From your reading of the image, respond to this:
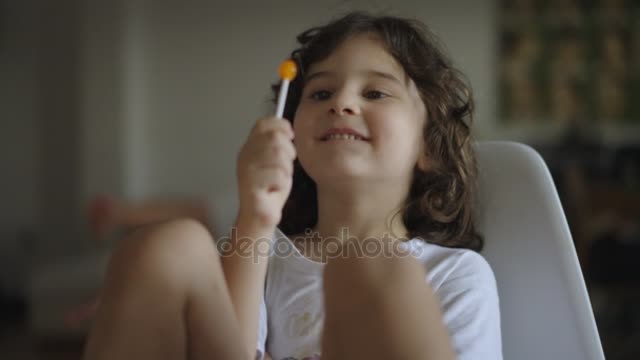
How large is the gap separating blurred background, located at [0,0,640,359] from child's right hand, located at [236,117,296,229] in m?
2.35

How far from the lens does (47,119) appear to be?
3.51m

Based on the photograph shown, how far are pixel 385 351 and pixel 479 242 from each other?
0.47m

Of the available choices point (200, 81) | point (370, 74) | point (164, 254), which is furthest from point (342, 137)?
point (200, 81)

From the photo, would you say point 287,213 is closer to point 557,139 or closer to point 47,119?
point 557,139

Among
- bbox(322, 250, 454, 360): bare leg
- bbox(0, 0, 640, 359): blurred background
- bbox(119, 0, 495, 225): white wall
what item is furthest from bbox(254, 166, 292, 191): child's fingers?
bbox(119, 0, 495, 225): white wall

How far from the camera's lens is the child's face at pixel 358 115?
895mm

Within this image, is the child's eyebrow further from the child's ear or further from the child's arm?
the child's arm

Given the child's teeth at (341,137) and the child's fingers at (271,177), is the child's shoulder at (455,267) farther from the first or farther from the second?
the child's fingers at (271,177)

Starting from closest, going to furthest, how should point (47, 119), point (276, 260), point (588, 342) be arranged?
point (588, 342) → point (276, 260) → point (47, 119)

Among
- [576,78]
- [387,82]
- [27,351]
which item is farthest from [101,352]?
[576,78]

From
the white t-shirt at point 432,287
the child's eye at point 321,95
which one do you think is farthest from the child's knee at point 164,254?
the child's eye at point 321,95

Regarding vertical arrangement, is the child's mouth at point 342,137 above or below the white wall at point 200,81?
above

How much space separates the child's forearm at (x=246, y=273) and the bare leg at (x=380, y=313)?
147 millimetres

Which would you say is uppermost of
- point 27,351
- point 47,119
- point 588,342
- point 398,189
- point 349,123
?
point 349,123
